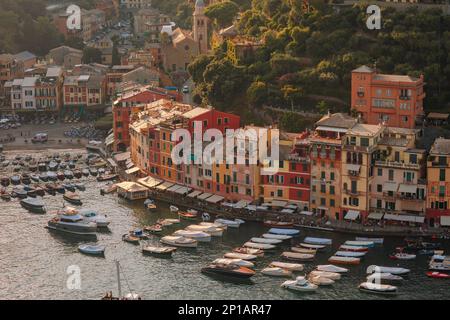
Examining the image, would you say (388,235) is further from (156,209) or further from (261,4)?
(261,4)

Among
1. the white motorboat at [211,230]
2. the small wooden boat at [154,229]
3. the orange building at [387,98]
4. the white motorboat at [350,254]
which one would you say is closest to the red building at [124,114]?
the orange building at [387,98]

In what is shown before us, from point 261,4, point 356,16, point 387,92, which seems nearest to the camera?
point 387,92

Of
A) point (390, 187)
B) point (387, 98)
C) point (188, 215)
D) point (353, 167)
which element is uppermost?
point (387, 98)

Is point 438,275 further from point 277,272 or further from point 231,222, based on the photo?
point 231,222

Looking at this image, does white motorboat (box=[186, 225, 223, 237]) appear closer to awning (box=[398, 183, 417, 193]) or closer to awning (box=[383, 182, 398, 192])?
awning (box=[383, 182, 398, 192])

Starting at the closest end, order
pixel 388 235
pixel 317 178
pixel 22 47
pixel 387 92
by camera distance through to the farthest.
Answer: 1. pixel 388 235
2. pixel 317 178
3. pixel 387 92
4. pixel 22 47

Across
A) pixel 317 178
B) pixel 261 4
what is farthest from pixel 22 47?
pixel 317 178

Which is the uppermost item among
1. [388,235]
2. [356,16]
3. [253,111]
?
[356,16]

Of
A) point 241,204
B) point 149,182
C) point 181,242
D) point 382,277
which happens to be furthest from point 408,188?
point 149,182
